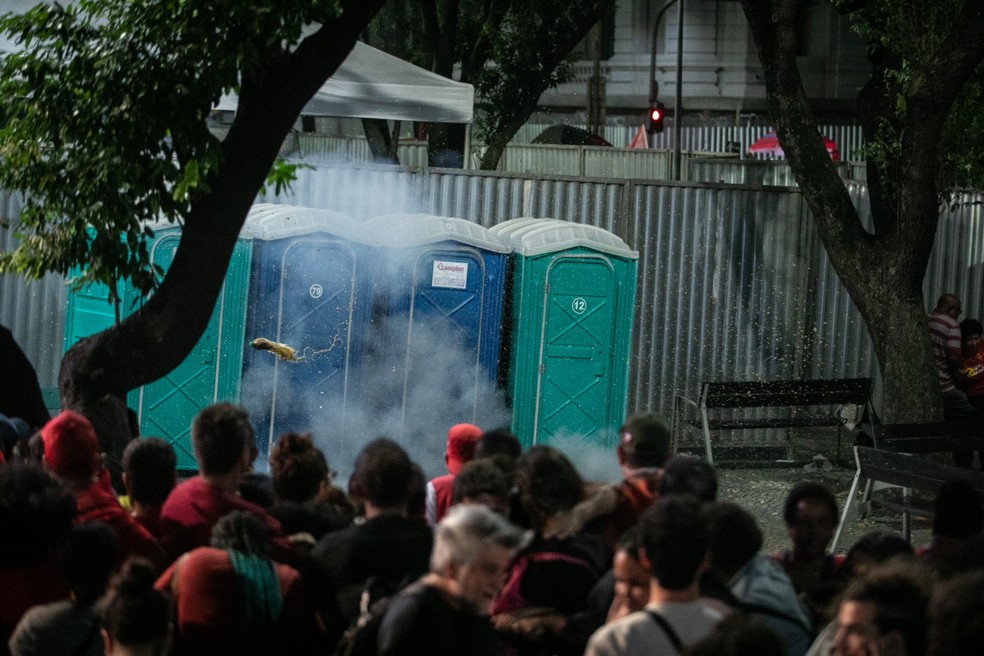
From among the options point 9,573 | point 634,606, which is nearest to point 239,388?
point 9,573

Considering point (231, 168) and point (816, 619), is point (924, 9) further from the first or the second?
point (816, 619)

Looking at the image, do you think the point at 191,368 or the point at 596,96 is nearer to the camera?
the point at 191,368

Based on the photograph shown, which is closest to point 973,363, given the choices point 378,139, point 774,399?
point 774,399

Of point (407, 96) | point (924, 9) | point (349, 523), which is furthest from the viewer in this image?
point (407, 96)

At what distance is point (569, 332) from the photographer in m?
11.1

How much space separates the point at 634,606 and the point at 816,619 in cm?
84

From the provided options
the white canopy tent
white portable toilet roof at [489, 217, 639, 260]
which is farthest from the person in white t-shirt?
the white canopy tent

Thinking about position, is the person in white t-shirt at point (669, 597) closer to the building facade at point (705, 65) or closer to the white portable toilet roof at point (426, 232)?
the white portable toilet roof at point (426, 232)

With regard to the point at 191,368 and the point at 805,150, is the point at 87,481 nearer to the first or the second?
the point at 191,368

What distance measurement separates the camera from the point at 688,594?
360cm

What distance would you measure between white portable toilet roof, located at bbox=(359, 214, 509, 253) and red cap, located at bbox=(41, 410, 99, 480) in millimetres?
5626

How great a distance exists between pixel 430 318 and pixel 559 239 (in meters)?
1.22

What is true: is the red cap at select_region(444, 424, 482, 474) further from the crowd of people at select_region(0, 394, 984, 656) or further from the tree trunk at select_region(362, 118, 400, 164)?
the tree trunk at select_region(362, 118, 400, 164)

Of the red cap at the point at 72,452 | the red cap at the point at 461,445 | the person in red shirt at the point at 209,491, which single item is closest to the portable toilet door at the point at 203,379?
the red cap at the point at 461,445
